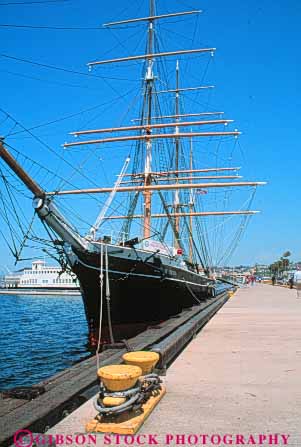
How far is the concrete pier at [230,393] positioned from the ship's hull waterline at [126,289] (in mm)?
6724

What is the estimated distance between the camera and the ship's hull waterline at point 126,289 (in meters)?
16.2

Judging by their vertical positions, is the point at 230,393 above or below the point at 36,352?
above

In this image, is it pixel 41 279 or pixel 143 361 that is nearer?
pixel 143 361

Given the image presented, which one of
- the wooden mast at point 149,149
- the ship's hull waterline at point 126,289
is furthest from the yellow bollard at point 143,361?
the wooden mast at point 149,149

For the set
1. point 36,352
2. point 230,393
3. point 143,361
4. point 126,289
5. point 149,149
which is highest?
point 149,149

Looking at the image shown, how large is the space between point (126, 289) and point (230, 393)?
11424 millimetres

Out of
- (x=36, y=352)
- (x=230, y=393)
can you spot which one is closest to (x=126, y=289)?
(x=36, y=352)

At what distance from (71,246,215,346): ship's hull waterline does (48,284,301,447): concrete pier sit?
22.1 ft

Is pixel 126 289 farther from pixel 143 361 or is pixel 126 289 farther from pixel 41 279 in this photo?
pixel 41 279

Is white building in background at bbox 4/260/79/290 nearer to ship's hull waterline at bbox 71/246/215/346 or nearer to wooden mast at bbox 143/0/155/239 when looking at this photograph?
wooden mast at bbox 143/0/155/239

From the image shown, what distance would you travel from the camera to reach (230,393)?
5543mm

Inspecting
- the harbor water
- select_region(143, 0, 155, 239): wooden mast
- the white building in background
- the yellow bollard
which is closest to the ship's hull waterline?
the harbor water

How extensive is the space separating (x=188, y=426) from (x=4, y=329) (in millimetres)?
22689

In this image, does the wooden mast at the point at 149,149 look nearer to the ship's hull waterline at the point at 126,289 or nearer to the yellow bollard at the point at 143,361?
the ship's hull waterline at the point at 126,289
